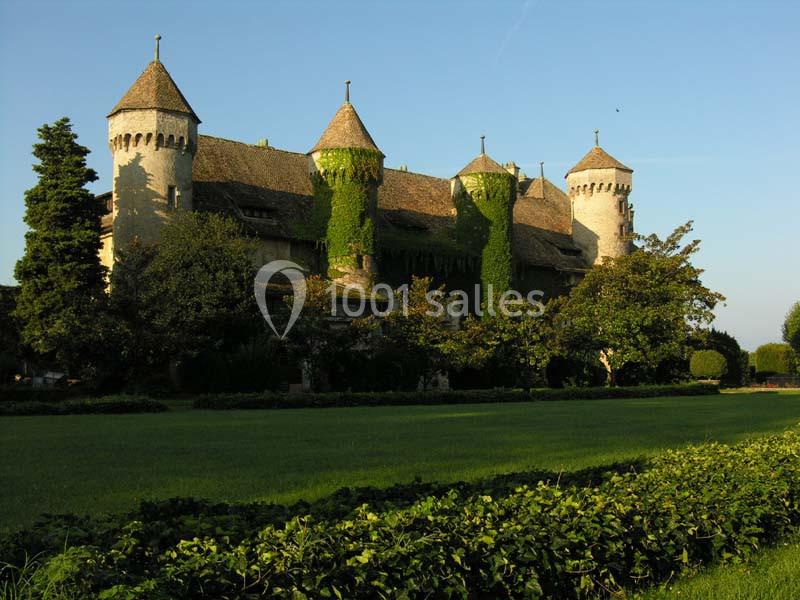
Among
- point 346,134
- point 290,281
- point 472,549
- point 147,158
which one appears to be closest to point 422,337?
point 290,281

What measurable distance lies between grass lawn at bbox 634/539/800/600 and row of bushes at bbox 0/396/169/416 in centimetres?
2031

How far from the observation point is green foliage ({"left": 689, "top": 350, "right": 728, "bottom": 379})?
48.1 meters

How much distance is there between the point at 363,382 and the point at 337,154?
13652mm

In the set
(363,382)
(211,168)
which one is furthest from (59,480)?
(211,168)

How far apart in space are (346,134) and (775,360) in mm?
41381

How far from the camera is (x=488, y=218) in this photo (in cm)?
4828

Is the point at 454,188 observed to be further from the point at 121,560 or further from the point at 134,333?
the point at 121,560

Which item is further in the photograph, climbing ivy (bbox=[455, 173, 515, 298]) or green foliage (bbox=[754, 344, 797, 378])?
green foliage (bbox=[754, 344, 797, 378])

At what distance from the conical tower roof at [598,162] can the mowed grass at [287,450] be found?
40.7m

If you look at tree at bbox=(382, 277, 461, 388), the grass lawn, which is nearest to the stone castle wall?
tree at bbox=(382, 277, 461, 388)

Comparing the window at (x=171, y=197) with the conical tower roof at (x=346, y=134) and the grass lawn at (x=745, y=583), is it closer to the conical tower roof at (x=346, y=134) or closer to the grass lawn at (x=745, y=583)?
the conical tower roof at (x=346, y=134)

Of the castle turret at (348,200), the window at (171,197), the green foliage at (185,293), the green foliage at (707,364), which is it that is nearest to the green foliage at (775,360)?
the green foliage at (707,364)

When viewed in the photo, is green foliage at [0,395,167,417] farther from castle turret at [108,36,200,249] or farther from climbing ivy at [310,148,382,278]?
Answer: climbing ivy at [310,148,382,278]

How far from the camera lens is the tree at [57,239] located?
110 ft
